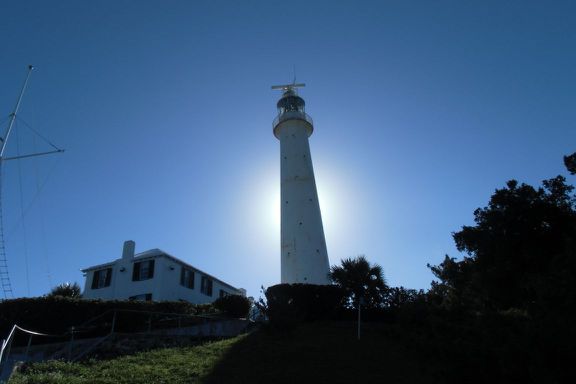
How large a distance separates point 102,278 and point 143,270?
398cm

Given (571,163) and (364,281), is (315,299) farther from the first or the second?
(571,163)

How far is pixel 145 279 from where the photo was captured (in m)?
33.7

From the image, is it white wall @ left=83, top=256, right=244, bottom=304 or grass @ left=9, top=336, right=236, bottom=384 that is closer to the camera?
grass @ left=9, top=336, right=236, bottom=384

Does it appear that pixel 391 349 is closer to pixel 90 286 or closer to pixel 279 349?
pixel 279 349

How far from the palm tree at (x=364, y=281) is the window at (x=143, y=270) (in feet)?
47.5

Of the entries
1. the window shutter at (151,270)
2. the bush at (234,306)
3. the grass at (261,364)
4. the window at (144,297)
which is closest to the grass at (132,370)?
the grass at (261,364)

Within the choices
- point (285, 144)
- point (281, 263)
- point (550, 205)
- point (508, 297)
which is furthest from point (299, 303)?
point (285, 144)

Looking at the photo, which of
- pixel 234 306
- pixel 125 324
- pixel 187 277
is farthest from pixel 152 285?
pixel 125 324

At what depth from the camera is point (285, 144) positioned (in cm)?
3925

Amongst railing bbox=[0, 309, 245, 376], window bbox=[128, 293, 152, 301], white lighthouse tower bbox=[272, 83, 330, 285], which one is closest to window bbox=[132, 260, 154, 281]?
window bbox=[128, 293, 152, 301]

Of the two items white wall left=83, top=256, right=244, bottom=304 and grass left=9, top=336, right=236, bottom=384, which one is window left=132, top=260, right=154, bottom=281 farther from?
grass left=9, top=336, right=236, bottom=384

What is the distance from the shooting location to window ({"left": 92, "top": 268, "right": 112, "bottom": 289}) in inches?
1395

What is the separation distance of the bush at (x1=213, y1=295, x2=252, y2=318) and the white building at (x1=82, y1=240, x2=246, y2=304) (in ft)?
23.0

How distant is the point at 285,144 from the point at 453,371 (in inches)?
1244
